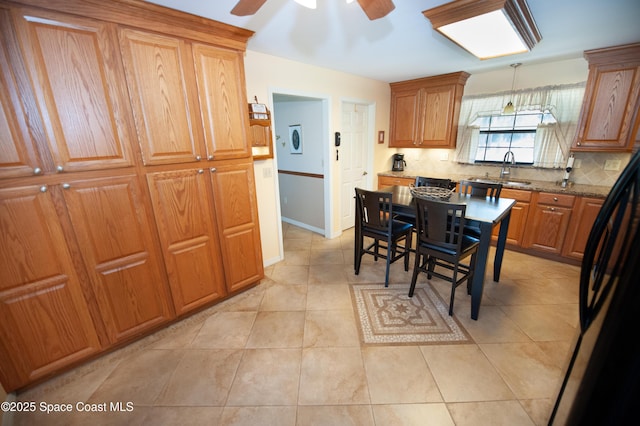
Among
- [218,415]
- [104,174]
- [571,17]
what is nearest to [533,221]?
[571,17]

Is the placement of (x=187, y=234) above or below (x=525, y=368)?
above

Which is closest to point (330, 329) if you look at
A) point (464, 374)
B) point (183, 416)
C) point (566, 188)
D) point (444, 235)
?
point (464, 374)

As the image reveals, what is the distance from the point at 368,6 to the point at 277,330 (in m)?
2.26

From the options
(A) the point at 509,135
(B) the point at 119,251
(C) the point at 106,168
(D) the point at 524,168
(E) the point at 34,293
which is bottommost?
(E) the point at 34,293

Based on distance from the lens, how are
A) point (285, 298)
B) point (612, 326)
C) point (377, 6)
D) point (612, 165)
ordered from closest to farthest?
point (612, 326)
point (377, 6)
point (285, 298)
point (612, 165)

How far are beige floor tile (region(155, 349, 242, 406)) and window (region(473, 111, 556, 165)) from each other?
4164 millimetres

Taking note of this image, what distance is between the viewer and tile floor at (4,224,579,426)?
4.69 feet

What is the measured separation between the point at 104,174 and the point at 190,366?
143 cm

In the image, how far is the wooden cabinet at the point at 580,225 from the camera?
8.93 ft

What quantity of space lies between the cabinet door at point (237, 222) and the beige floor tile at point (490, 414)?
1908 millimetres

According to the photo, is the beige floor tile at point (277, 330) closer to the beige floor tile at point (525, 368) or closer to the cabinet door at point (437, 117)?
the beige floor tile at point (525, 368)

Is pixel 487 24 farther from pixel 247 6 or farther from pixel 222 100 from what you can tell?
pixel 222 100

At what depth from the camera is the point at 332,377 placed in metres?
1.64

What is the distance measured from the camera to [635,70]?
8.21ft
